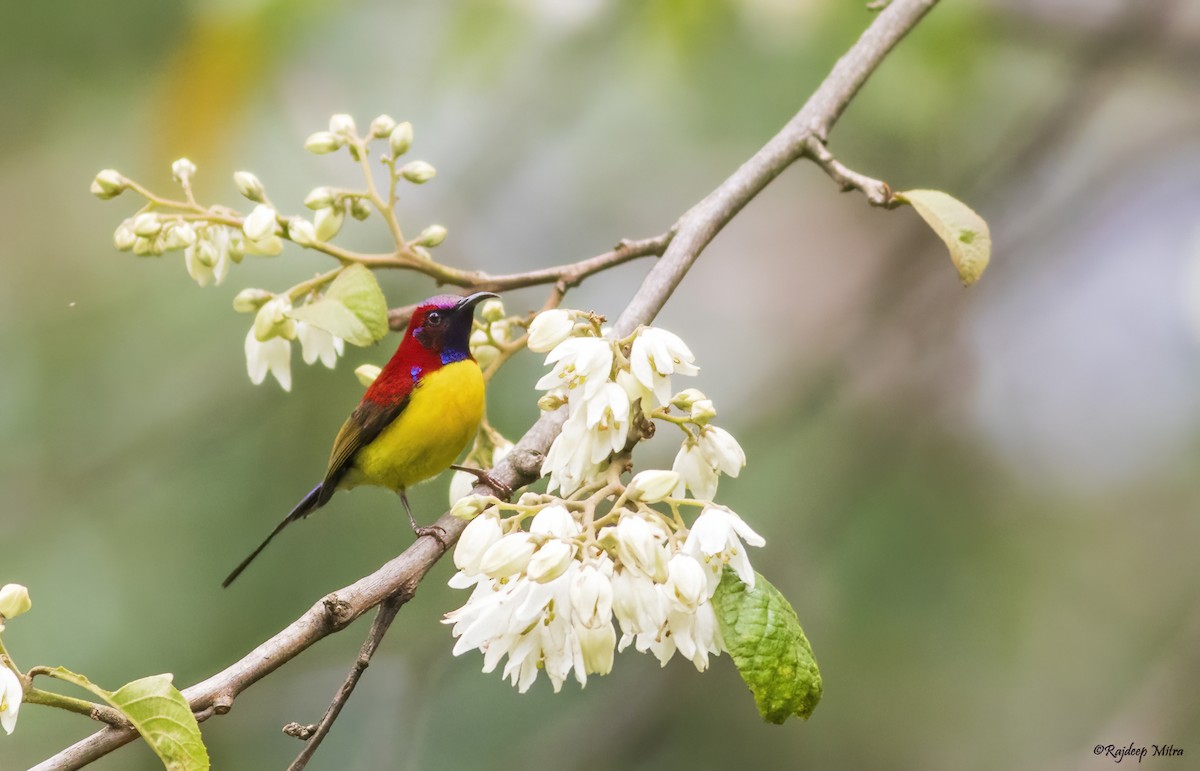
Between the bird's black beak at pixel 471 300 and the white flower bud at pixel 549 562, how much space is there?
860 millimetres

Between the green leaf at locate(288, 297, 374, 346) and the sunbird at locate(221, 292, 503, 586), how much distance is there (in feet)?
2.09

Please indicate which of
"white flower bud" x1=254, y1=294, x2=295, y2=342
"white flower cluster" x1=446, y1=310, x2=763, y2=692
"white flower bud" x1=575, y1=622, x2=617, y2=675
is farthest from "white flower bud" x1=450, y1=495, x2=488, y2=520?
"white flower bud" x1=254, y1=294, x2=295, y2=342

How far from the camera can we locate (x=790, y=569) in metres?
3.88

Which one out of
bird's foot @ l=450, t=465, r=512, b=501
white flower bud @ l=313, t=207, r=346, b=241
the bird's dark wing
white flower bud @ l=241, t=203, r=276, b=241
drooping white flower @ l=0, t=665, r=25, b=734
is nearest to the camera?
drooping white flower @ l=0, t=665, r=25, b=734

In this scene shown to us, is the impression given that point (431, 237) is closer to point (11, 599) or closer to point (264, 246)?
point (264, 246)

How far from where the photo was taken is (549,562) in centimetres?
131

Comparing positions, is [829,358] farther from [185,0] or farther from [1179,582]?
[185,0]

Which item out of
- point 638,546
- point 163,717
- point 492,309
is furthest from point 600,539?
point 492,309

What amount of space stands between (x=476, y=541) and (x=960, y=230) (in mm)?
1014

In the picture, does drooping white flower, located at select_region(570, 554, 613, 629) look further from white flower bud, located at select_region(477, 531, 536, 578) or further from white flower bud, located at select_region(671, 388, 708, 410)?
white flower bud, located at select_region(671, 388, 708, 410)

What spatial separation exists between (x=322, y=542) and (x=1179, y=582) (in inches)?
147

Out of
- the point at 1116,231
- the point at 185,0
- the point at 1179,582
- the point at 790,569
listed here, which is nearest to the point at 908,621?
the point at 790,569

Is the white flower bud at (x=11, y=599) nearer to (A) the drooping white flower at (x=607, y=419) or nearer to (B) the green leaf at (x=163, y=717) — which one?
(B) the green leaf at (x=163, y=717)

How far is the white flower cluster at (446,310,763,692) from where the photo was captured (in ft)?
4.43
